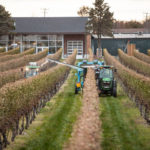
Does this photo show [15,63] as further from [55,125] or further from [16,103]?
[16,103]


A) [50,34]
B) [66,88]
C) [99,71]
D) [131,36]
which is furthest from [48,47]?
[99,71]

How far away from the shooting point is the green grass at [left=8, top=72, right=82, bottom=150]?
14984mm

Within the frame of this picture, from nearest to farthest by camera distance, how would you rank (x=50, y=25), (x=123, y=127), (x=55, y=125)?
(x=123, y=127) < (x=55, y=125) < (x=50, y=25)

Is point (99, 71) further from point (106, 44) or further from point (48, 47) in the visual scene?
point (106, 44)

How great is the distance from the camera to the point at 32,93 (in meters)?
17.9

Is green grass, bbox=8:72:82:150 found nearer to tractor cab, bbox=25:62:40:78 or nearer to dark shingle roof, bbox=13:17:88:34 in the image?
tractor cab, bbox=25:62:40:78

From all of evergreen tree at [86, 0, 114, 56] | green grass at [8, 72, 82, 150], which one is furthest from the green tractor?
evergreen tree at [86, 0, 114, 56]

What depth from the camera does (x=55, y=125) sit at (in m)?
18.4

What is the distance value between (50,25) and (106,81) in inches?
2076

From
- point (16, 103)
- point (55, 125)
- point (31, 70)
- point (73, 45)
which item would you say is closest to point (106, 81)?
point (31, 70)

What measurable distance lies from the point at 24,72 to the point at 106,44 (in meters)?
51.2

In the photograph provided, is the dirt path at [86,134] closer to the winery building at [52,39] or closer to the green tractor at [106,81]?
the green tractor at [106,81]

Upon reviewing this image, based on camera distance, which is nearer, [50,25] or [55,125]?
[55,125]

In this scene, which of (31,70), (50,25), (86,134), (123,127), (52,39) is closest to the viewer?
(86,134)
